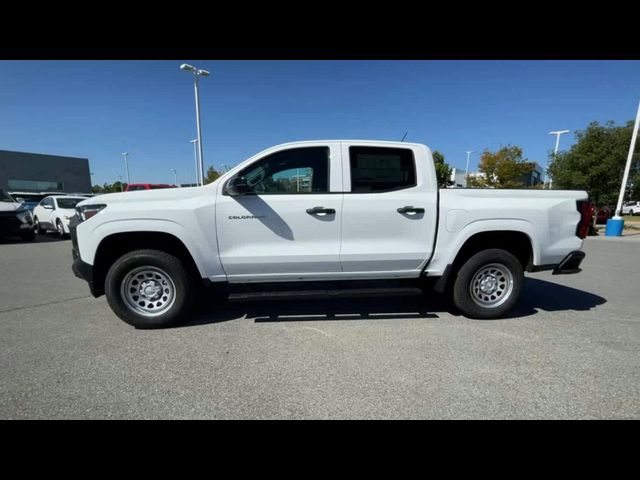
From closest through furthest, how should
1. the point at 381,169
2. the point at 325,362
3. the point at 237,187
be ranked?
the point at 325,362
the point at 237,187
the point at 381,169

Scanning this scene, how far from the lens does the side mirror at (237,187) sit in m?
3.19

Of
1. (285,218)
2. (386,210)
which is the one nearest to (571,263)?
(386,210)

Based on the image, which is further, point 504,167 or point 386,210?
point 504,167

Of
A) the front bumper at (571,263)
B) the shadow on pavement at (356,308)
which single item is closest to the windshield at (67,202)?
the shadow on pavement at (356,308)

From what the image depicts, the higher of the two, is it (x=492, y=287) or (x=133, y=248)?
(x=133, y=248)

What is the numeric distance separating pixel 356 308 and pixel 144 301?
8.49 feet

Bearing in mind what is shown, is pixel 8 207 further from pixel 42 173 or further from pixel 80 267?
pixel 42 173

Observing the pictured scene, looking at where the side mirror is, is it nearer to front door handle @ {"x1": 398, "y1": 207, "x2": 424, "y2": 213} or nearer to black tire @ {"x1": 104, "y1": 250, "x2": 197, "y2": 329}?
black tire @ {"x1": 104, "y1": 250, "x2": 197, "y2": 329}

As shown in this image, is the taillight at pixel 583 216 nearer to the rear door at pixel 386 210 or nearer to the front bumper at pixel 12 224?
the rear door at pixel 386 210

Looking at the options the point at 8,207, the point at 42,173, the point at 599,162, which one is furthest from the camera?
the point at 42,173

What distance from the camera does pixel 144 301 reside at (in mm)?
3438
